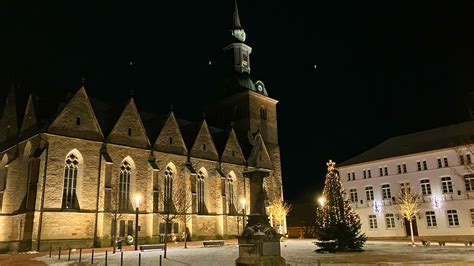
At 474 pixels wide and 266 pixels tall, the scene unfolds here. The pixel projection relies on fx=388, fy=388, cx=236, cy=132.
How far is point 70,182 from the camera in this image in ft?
118

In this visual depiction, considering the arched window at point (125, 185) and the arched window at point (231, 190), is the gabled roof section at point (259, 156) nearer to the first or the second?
the arched window at point (231, 190)

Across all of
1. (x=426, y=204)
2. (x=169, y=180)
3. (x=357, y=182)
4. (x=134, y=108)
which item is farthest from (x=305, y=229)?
(x=134, y=108)

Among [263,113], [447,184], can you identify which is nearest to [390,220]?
[447,184]

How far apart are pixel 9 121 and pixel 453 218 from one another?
5021 centimetres

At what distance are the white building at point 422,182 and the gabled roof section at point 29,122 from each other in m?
39.8

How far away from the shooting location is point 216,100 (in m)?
66.0

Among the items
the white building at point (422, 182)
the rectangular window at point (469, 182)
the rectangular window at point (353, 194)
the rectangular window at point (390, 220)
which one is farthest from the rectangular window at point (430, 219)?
the rectangular window at point (353, 194)

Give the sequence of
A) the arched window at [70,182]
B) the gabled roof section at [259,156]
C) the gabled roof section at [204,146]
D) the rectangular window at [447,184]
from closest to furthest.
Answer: the arched window at [70,182] → the rectangular window at [447,184] → the gabled roof section at [204,146] → the gabled roof section at [259,156]

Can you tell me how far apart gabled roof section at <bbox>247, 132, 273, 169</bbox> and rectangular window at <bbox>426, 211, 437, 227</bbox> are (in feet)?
73.5

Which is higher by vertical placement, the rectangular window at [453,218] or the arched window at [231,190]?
the arched window at [231,190]

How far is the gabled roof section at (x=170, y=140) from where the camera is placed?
44938 millimetres

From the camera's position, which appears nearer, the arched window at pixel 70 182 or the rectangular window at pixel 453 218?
the arched window at pixel 70 182

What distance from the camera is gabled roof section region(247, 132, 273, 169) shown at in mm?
55875

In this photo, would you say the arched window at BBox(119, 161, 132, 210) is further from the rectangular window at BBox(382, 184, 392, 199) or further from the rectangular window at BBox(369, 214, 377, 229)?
the rectangular window at BBox(382, 184, 392, 199)
